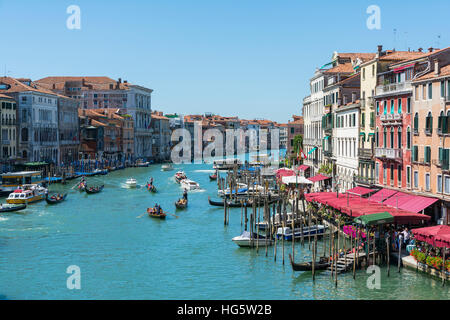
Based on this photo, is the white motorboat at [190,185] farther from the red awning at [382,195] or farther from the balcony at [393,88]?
the red awning at [382,195]

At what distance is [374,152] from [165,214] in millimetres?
11624

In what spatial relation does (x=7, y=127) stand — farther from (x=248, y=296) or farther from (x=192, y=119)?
(x=192, y=119)

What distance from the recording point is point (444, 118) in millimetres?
22703

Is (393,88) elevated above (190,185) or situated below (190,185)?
above

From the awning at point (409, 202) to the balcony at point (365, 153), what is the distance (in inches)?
159

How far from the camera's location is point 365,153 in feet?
98.8

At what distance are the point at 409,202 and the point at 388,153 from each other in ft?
12.3

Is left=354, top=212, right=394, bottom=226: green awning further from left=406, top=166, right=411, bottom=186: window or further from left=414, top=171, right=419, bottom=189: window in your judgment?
left=406, top=166, right=411, bottom=186: window

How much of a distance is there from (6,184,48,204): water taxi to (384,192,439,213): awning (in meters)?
22.4

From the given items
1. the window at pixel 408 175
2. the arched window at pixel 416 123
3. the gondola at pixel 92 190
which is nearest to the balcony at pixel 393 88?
the arched window at pixel 416 123

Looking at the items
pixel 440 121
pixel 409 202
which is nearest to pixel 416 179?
pixel 409 202

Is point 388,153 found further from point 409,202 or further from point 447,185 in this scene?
point 447,185

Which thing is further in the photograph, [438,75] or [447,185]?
[438,75]

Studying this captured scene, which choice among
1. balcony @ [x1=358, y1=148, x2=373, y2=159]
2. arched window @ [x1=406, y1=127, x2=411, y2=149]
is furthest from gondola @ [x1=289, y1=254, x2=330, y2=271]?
balcony @ [x1=358, y1=148, x2=373, y2=159]
